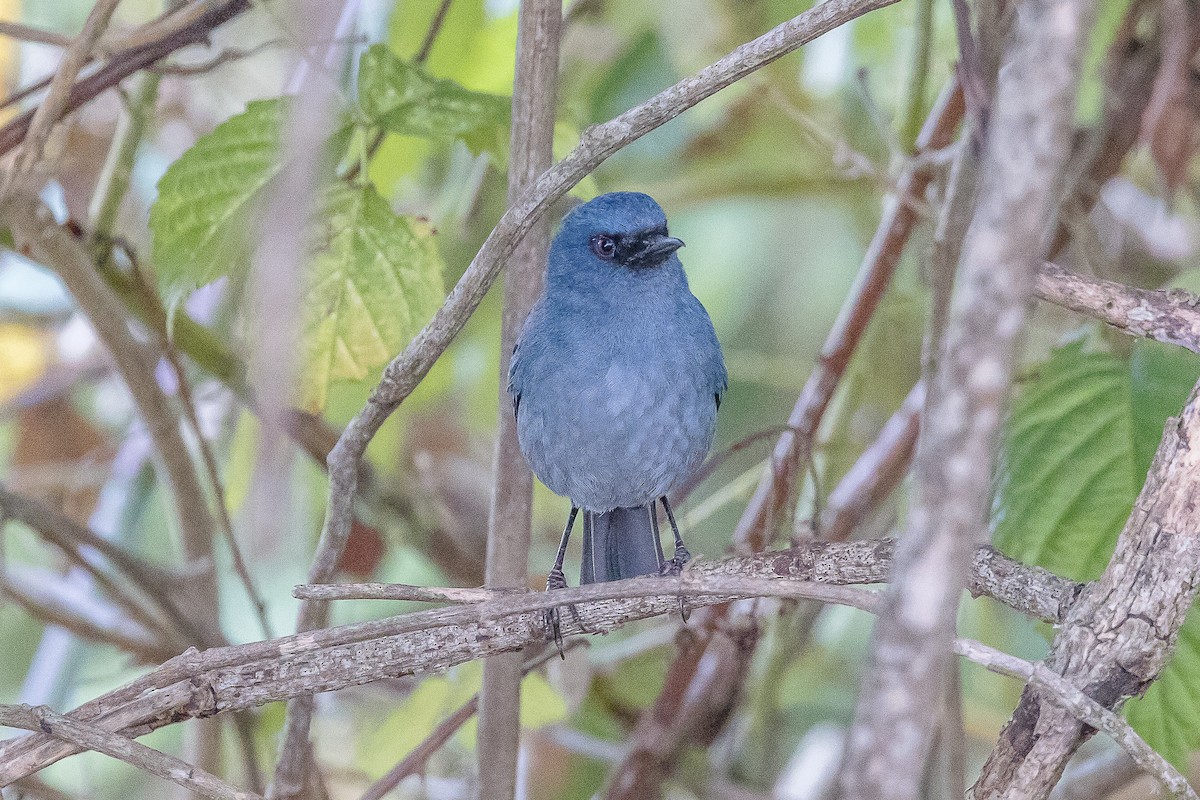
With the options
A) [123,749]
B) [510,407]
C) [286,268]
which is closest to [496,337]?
[510,407]

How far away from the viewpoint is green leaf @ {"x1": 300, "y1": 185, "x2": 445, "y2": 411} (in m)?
2.31

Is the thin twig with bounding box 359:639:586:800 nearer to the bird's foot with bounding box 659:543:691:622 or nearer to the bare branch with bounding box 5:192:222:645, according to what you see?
the bird's foot with bounding box 659:543:691:622

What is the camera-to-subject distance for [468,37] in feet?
A: 10.4

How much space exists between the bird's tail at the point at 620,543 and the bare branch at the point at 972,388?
2140mm

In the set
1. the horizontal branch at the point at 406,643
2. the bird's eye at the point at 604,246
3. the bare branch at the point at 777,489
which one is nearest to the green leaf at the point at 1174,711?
the horizontal branch at the point at 406,643

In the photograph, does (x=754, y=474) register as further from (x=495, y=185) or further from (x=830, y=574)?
(x=830, y=574)

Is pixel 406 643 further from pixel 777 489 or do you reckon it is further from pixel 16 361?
pixel 16 361

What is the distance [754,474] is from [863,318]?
0.55 meters

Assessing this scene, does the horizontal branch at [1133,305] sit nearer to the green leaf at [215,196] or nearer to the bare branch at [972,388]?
the bare branch at [972,388]

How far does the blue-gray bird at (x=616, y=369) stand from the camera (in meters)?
2.69

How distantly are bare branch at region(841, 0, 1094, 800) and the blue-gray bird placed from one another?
1.76m

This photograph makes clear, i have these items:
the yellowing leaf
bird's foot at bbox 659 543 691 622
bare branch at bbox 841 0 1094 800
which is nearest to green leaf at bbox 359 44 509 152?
bird's foot at bbox 659 543 691 622

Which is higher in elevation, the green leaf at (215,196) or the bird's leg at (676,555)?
the green leaf at (215,196)

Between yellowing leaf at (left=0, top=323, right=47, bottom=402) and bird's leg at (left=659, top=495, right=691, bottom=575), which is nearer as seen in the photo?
bird's leg at (left=659, top=495, right=691, bottom=575)
